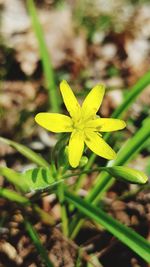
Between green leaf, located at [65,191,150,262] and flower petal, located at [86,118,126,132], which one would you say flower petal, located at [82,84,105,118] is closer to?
flower petal, located at [86,118,126,132]

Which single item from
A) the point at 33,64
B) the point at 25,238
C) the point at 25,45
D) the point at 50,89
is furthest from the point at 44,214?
the point at 25,45

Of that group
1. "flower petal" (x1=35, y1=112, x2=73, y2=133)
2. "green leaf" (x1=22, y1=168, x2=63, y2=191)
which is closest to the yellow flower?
"flower petal" (x1=35, y1=112, x2=73, y2=133)

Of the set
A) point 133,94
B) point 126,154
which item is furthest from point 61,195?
point 133,94

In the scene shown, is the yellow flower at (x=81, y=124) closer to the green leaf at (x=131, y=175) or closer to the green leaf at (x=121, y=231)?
the green leaf at (x=131, y=175)

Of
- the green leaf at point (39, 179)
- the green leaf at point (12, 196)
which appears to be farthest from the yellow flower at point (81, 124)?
the green leaf at point (12, 196)

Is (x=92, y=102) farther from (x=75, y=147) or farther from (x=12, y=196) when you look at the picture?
(x=12, y=196)

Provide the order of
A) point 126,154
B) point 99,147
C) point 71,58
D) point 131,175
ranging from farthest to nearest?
point 71,58 < point 126,154 < point 99,147 < point 131,175
